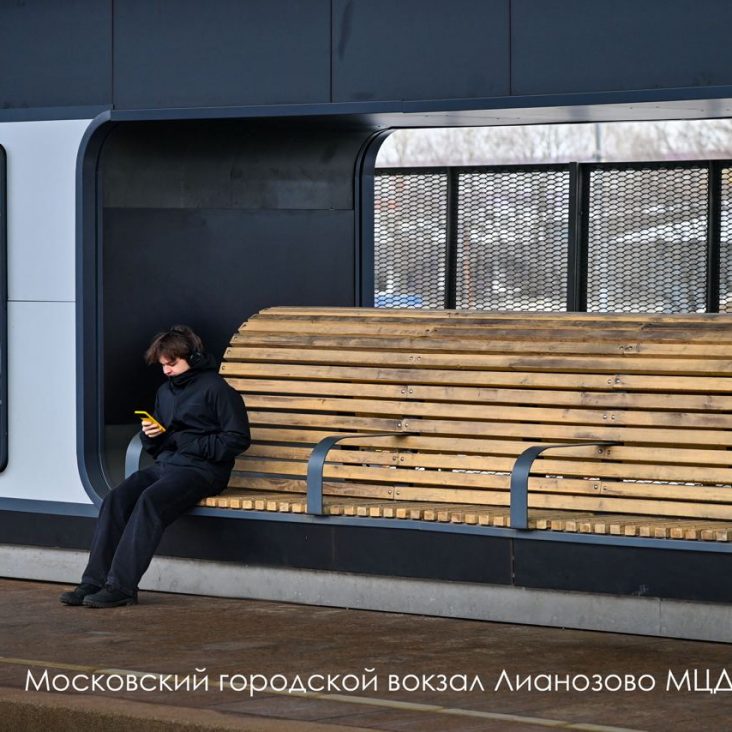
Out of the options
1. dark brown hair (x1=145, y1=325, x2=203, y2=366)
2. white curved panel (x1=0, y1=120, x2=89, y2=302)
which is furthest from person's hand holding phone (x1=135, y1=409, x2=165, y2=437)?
white curved panel (x1=0, y1=120, x2=89, y2=302)

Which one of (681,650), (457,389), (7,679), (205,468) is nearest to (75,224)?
(205,468)

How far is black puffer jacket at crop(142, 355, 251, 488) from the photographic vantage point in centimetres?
854

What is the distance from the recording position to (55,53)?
923 centimetres

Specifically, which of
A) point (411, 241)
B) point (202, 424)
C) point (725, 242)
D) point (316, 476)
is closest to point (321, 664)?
point (316, 476)

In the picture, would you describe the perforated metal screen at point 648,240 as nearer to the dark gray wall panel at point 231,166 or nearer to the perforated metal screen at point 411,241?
the perforated metal screen at point 411,241

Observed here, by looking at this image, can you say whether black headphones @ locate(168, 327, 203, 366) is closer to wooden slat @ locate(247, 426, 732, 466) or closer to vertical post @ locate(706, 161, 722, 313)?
wooden slat @ locate(247, 426, 732, 466)

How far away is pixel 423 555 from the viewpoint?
26.5 ft

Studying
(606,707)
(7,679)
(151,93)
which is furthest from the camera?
(151,93)

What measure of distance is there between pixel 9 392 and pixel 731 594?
3.79 metres

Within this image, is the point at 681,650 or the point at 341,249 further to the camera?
the point at 341,249

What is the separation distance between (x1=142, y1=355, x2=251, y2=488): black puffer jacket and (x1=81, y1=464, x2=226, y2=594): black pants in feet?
0.25

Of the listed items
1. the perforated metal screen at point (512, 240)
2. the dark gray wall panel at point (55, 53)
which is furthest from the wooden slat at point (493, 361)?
the perforated metal screen at point (512, 240)

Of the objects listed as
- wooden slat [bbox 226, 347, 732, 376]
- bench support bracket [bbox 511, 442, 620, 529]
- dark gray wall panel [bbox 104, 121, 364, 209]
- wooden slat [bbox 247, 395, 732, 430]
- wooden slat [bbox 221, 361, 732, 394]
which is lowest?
bench support bracket [bbox 511, 442, 620, 529]

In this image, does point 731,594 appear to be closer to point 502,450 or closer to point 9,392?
point 502,450
